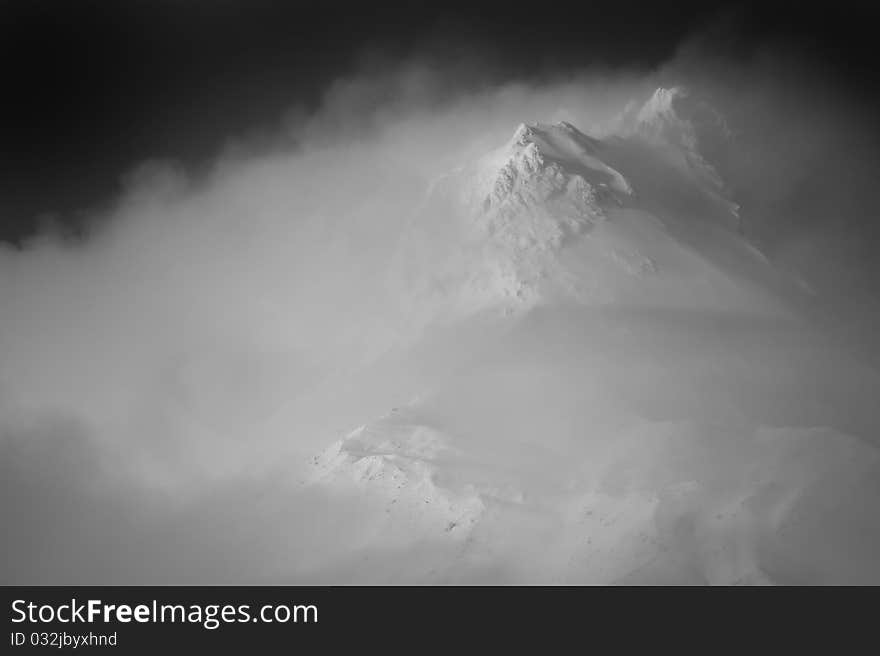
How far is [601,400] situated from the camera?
63.7 m

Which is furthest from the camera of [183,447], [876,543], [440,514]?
[183,447]

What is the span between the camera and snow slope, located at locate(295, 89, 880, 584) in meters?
48.2

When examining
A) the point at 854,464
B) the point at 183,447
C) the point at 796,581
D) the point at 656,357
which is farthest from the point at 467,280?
the point at 796,581

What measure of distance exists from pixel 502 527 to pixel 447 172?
179 feet

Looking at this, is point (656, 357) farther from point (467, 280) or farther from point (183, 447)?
point (183, 447)

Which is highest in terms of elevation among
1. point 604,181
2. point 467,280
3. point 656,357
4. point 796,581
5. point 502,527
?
point 604,181

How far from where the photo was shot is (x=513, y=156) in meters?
84.9

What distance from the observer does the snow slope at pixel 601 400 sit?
48219 millimetres

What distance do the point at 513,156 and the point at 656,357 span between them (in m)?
27.9
